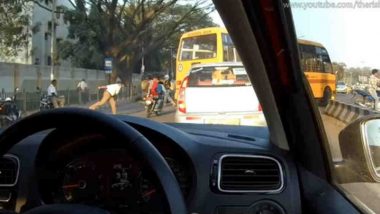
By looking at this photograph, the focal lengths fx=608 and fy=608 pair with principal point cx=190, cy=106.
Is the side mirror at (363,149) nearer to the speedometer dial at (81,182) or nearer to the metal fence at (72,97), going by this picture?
the speedometer dial at (81,182)

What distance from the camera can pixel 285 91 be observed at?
2.55 metres

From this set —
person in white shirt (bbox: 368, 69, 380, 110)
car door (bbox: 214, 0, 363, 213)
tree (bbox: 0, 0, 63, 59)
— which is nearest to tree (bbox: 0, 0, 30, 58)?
tree (bbox: 0, 0, 63, 59)

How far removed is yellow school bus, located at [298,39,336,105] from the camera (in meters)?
2.46

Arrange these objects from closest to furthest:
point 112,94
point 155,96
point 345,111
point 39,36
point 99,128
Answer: point 99,128
point 345,111
point 112,94
point 155,96
point 39,36

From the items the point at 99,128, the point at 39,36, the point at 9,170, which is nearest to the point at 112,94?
the point at 9,170

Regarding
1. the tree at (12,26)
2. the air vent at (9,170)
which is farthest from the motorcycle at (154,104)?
the air vent at (9,170)

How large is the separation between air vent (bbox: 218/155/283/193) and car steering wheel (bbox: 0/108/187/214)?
2.68 ft

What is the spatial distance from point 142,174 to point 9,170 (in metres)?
0.89

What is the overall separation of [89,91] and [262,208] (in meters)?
24.9

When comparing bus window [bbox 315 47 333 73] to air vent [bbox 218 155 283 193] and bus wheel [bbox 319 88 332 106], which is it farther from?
air vent [bbox 218 155 283 193]

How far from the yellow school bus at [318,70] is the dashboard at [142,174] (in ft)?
1.49

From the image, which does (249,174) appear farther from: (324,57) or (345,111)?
(324,57)

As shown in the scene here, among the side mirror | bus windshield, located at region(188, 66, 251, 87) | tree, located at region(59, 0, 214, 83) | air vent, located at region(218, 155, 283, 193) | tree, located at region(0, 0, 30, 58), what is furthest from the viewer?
tree, located at region(0, 0, 30, 58)

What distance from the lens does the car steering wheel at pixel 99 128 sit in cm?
191
